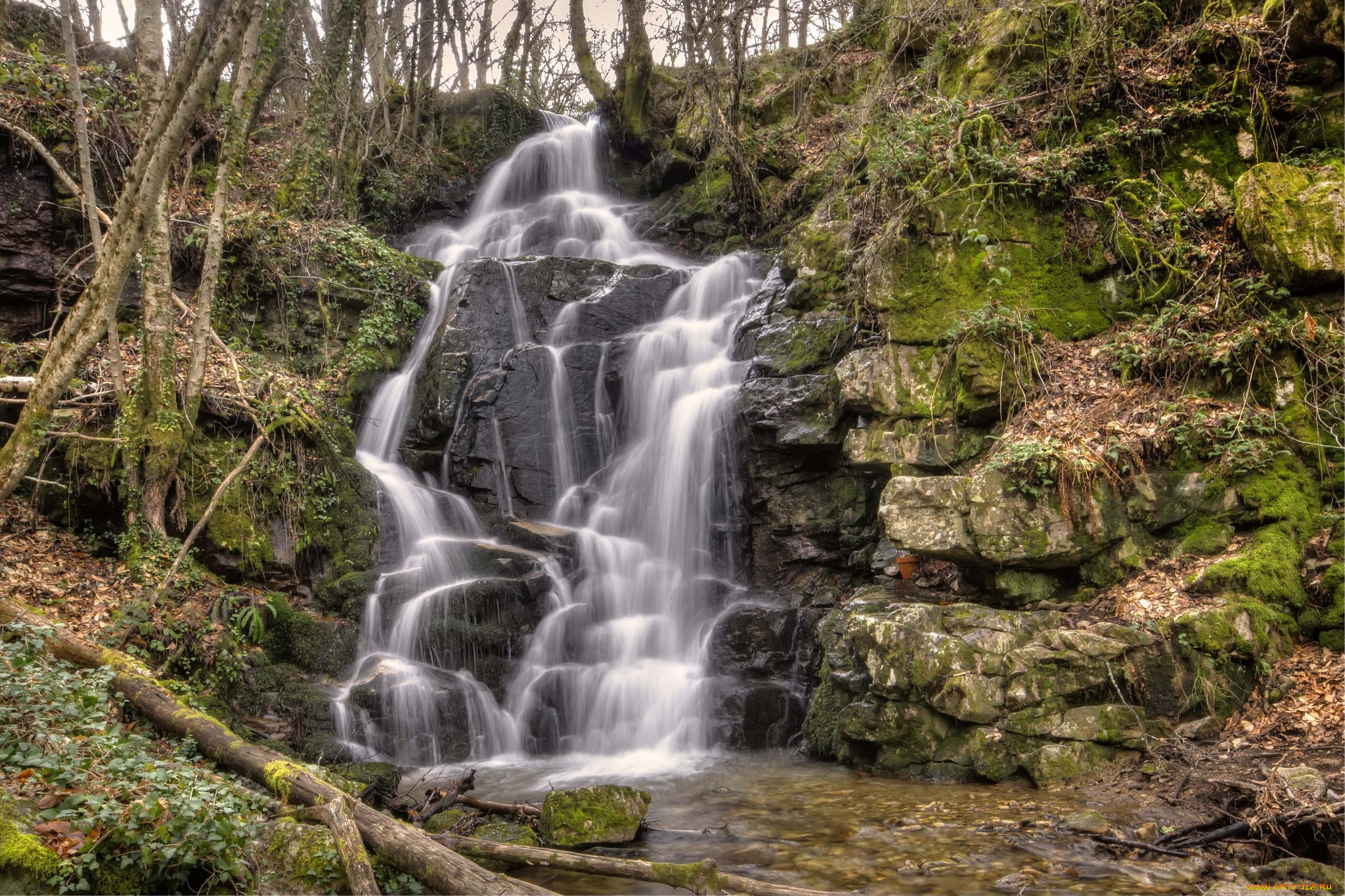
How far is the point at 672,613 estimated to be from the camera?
9422 millimetres

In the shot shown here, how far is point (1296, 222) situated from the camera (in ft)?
21.3

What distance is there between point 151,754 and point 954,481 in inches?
254

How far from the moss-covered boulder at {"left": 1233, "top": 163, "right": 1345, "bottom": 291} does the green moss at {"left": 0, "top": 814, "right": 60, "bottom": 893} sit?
9296 millimetres

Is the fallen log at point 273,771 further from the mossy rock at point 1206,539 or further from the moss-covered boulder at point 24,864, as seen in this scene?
the mossy rock at point 1206,539

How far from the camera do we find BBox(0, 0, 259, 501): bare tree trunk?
5.46 m

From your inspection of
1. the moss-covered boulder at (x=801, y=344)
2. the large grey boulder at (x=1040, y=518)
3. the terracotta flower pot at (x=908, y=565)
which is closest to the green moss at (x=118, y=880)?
the large grey boulder at (x=1040, y=518)

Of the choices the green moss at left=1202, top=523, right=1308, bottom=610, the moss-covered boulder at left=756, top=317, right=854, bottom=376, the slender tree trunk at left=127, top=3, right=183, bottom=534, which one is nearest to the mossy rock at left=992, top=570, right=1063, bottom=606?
the green moss at left=1202, top=523, right=1308, bottom=610

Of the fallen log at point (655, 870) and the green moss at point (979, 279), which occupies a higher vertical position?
the green moss at point (979, 279)

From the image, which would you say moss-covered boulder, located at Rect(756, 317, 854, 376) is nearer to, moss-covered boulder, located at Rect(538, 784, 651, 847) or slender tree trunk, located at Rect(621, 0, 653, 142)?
moss-covered boulder, located at Rect(538, 784, 651, 847)

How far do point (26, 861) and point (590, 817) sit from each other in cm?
302

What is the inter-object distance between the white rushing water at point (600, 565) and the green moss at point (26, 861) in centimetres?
400

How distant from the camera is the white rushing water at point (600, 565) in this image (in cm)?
796

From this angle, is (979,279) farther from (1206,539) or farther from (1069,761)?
(1069,761)

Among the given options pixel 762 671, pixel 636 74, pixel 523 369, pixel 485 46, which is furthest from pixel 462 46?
pixel 762 671
